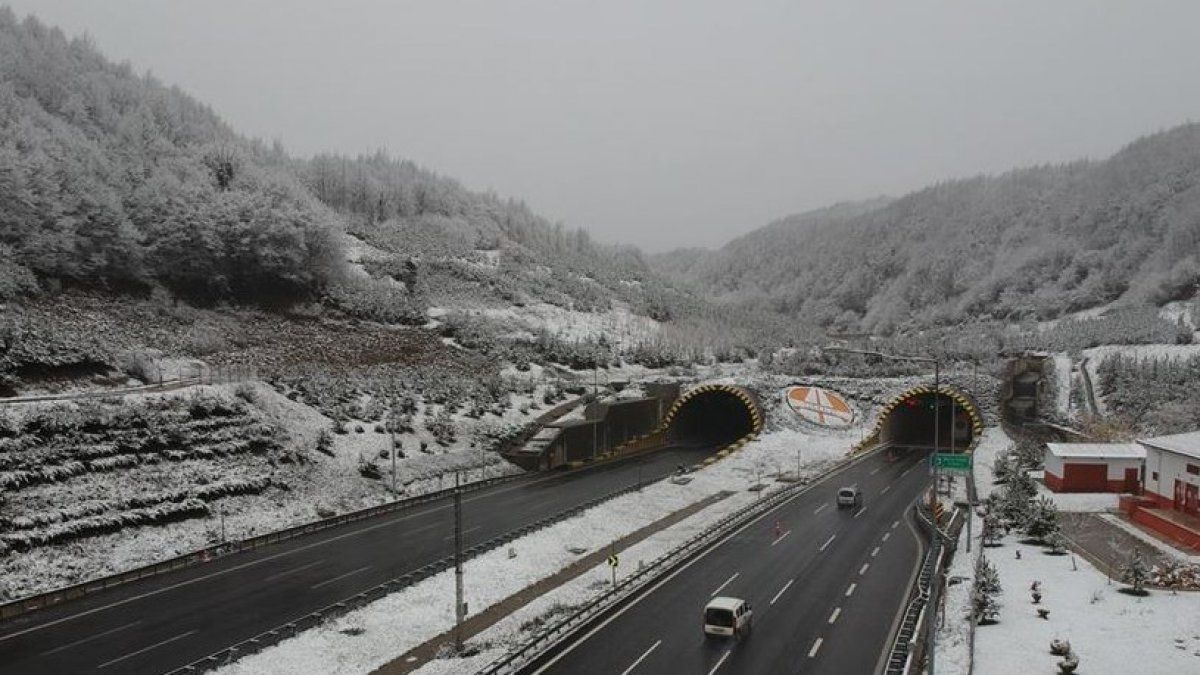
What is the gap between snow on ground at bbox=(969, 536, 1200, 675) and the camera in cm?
2233

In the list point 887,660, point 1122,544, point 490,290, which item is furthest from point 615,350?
point 887,660

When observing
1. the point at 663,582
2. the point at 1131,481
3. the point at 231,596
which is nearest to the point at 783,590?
the point at 663,582

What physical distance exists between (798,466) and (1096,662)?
135 ft

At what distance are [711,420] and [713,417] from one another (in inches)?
23.5

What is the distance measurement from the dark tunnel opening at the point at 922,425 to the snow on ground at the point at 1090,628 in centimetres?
4891

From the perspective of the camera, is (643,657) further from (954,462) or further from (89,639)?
(89,639)

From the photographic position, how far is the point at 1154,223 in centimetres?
16675

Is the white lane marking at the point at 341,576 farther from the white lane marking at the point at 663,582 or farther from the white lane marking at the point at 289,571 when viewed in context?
the white lane marking at the point at 663,582

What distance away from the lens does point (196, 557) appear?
36375mm

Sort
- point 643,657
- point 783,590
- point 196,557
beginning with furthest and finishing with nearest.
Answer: point 196,557 → point 783,590 → point 643,657

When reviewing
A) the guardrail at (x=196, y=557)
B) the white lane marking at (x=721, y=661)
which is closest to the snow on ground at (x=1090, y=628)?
the white lane marking at (x=721, y=661)

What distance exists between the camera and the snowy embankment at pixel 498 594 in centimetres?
2552

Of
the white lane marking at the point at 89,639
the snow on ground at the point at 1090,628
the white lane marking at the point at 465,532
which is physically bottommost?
the white lane marking at the point at 89,639

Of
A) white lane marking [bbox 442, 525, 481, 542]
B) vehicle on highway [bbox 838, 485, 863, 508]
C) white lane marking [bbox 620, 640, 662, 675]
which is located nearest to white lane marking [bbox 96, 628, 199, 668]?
white lane marking [bbox 442, 525, 481, 542]
